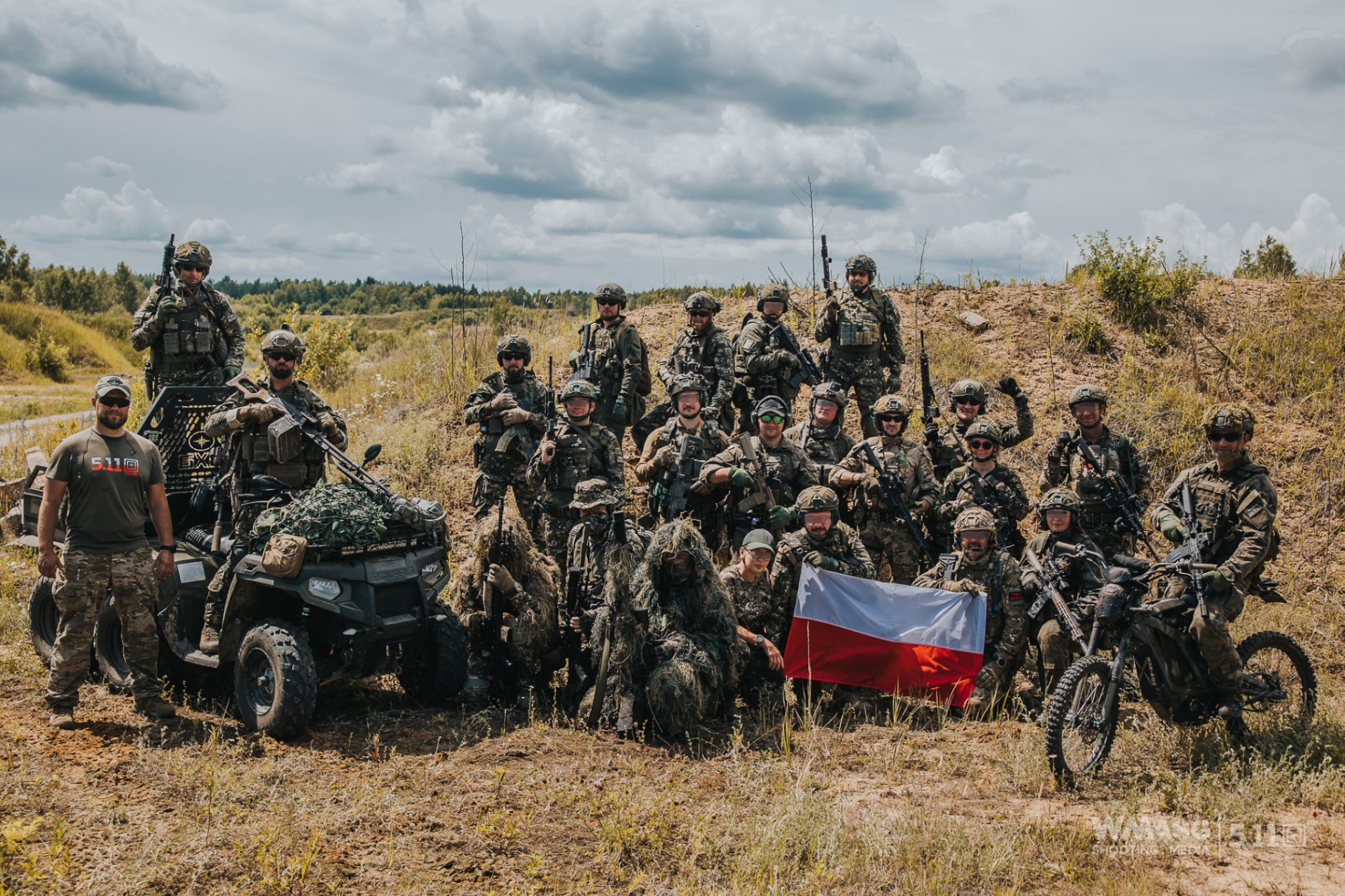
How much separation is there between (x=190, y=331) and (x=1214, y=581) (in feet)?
28.4

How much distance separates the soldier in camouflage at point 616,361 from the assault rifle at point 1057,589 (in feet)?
13.6

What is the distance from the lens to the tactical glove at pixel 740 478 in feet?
24.2

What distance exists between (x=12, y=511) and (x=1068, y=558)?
11.3 meters

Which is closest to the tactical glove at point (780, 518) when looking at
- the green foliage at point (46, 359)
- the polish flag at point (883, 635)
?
the polish flag at point (883, 635)

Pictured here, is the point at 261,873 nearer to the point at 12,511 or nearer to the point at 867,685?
the point at 867,685

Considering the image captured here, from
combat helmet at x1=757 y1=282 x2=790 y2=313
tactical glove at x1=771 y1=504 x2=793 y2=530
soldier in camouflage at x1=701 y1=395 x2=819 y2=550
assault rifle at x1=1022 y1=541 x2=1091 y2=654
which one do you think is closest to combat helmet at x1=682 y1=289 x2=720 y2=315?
combat helmet at x1=757 y1=282 x2=790 y2=313

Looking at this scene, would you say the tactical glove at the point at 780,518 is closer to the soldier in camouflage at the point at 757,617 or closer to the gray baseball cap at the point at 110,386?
the soldier in camouflage at the point at 757,617

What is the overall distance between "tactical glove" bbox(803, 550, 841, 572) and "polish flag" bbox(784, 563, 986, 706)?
0.16 ft

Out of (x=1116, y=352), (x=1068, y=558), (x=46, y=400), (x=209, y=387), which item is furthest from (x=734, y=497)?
(x=46, y=400)

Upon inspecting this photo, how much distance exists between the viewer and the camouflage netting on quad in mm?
5852

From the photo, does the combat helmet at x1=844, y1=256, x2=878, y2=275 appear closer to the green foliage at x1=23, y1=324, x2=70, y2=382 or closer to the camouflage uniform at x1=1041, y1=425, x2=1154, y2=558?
the camouflage uniform at x1=1041, y1=425, x2=1154, y2=558

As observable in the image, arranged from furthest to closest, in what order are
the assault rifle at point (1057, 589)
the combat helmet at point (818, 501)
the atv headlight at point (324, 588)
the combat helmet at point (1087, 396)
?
the combat helmet at point (1087, 396) < the combat helmet at point (818, 501) < the assault rifle at point (1057, 589) < the atv headlight at point (324, 588)

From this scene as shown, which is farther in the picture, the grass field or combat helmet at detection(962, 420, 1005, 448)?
combat helmet at detection(962, 420, 1005, 448)

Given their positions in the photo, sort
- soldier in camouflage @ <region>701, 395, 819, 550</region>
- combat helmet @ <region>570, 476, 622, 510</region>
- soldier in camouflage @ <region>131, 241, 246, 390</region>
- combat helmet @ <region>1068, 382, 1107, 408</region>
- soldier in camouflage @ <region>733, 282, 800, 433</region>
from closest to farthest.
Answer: combat helmet @ <region>570, 476, 622, 510</region>
soldier in camouflage @ <region>701, 395, 819, 550</region>
combat helmet @ <region>1068, 382, 1107, 408</region>
soldier in camouflage @ <region>131, 241, 246, 390</region>
soldier in camouflage @ <region>733, 282, 800, 433</region>
